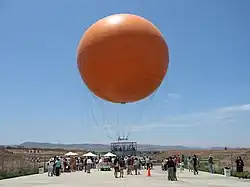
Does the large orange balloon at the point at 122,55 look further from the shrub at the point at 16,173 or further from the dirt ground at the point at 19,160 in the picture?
the dirt ground at the point at 19,160

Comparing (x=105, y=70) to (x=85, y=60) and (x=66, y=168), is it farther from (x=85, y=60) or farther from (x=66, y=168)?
(x=66, y=168)

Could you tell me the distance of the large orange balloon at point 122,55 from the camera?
37.7 ft

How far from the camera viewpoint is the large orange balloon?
37.7 feet

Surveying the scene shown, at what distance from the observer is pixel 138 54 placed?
11.6 m

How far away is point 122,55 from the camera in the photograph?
11.5 meters

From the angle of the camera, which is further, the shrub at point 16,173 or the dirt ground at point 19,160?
the dirt ground at point 19,160

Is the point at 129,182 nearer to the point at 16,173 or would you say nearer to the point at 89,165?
the point at 16,173

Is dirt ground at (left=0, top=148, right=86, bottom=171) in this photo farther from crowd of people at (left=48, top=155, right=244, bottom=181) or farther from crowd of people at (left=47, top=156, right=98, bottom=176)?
crowd of people at (left=48, top=155, right=244, bottom=181)

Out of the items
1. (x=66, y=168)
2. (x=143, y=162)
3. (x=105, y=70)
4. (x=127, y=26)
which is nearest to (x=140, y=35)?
(x=127, y=26)

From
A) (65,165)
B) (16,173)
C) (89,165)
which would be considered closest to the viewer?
(16,173)

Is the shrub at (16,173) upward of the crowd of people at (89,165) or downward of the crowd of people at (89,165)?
downward

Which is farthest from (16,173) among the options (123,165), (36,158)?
(36,158)

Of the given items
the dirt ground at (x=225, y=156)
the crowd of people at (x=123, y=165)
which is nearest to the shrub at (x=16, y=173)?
the crowd of people at (x=123, y=165)

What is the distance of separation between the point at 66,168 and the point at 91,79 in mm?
29550
